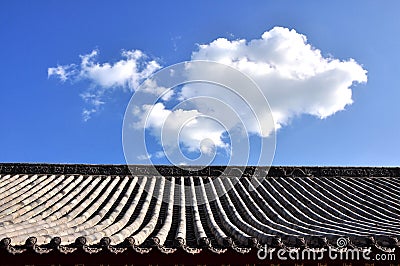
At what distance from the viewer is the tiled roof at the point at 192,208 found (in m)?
4.86

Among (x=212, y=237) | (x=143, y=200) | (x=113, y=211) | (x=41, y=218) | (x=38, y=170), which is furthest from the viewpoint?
(x=38, y=170)

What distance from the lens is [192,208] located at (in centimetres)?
798

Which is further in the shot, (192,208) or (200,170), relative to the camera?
(200,170)

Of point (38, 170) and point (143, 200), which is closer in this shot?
point (143, 200)

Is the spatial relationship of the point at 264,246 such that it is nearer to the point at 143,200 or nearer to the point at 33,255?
the point at 33,255

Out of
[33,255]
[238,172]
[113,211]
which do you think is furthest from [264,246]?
[238,172]

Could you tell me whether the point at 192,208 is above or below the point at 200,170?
below

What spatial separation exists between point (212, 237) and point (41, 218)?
290 cm

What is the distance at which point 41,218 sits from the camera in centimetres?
687

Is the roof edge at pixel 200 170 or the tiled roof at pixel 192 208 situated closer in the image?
the tiled roof at pixel 192 208

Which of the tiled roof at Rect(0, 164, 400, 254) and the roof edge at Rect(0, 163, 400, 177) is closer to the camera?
the tiled roof at Rect(0, 164, 400, 254)

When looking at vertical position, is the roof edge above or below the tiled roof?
above

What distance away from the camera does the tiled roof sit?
4.86 metres

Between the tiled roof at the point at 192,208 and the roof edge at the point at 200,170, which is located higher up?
the roof edge at the point at 200,170
